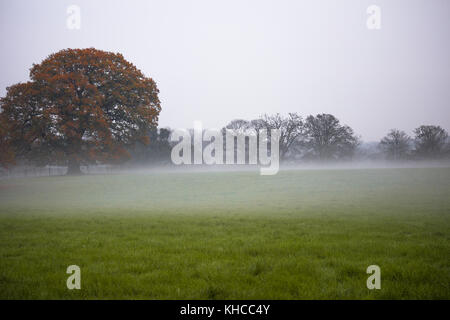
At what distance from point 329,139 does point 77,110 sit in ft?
207

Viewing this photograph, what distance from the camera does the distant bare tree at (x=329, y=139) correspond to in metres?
74.2

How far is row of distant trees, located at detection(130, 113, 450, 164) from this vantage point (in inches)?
2756

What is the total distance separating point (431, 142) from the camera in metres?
64.7

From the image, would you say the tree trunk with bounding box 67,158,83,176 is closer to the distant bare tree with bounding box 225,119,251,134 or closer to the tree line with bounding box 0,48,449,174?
the tree line with bounding box 0,48,449,174

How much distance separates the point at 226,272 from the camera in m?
5.23

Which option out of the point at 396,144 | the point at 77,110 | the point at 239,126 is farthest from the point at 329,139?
the point at 77,110

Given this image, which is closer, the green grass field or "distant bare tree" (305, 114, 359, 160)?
the green grass field

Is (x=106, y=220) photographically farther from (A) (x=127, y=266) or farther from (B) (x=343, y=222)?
(B) (x=343, y=222)

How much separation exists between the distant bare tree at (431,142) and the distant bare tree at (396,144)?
4449 millimetres

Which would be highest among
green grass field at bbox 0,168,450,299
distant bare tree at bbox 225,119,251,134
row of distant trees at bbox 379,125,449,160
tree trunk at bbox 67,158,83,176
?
distant bare tree at bbox 225,119,251,134

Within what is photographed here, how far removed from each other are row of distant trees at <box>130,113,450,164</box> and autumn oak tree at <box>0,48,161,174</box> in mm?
27753
